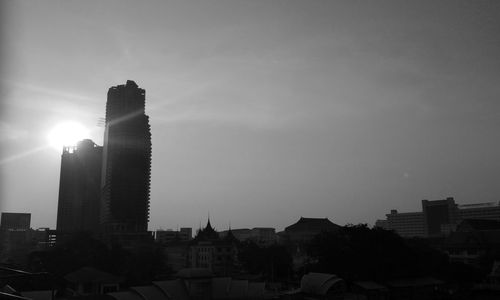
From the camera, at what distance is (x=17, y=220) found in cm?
16400

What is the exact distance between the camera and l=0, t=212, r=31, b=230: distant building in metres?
160

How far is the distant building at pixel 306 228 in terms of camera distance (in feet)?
413

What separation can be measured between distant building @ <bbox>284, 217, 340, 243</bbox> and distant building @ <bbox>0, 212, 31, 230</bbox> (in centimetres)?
10517

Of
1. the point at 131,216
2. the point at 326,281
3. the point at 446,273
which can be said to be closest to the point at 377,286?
the point at 326,281

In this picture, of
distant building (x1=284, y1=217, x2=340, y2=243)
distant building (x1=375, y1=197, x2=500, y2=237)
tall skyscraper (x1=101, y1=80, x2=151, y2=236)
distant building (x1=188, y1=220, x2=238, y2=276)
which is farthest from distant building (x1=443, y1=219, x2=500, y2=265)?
distant building (x1=375, y1=197, x2=500, y2=237)

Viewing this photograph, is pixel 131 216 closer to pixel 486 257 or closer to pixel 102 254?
pixel 102 254

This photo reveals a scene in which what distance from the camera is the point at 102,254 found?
210 ft

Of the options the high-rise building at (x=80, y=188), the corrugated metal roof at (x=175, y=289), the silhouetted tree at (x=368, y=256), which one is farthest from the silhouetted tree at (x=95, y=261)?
the high-rise building at (x=80, y=188)

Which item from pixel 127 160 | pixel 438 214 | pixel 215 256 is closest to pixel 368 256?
pixel 215 256

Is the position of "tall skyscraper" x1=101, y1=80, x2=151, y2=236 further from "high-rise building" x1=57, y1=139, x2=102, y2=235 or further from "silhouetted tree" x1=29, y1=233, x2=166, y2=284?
"silhouetted tree" x1=29, y1=233, x2=166, y2=284

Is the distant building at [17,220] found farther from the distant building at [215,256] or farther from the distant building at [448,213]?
the distant building at [448,213]

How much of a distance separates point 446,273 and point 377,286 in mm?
15064

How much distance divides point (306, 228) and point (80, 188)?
85.0m

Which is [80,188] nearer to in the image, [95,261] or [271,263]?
[95,261]
